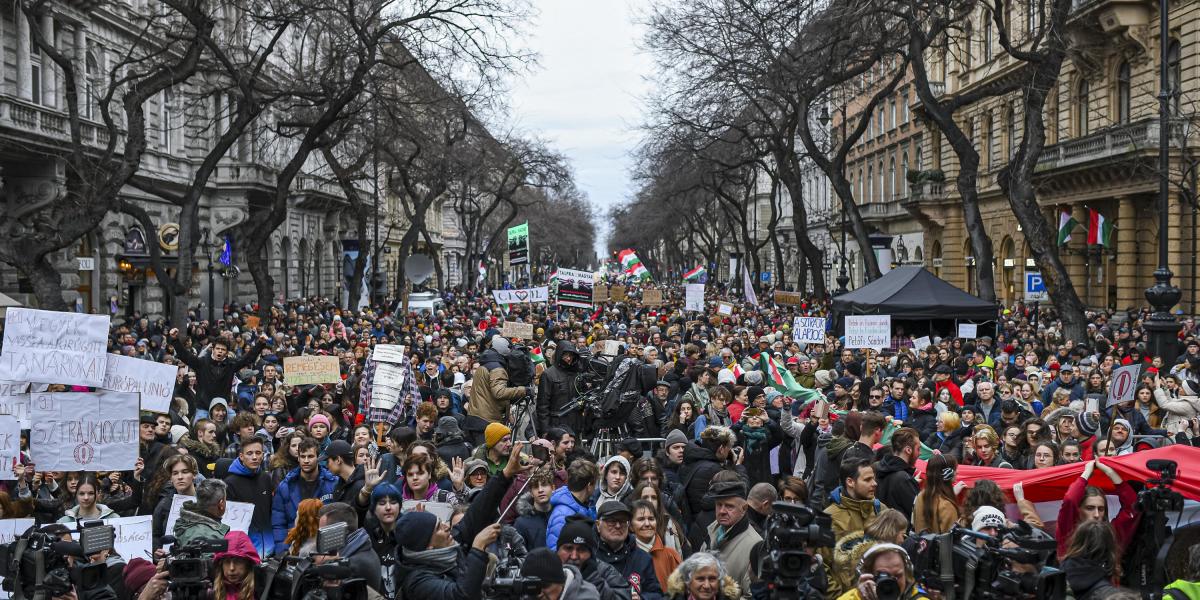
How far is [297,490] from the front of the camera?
8.34 m

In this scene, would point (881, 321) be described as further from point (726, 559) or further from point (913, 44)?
point (726, 559)

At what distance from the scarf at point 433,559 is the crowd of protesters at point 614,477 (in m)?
0.01

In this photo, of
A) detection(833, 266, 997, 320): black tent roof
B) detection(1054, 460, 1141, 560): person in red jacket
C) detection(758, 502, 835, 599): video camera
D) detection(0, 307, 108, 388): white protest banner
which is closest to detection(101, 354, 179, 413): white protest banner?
detection(0, 307, 108, 388): white protest banner

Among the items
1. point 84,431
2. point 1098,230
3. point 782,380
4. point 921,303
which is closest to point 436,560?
point 84,431

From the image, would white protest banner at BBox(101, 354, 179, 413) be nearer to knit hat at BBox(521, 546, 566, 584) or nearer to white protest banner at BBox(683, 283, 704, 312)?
knit hat at BBox(521, 546, 566, 584)

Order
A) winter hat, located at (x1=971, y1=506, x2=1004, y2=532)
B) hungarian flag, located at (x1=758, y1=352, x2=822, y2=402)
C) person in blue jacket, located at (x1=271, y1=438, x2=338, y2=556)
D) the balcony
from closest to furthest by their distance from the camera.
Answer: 1. winter hat, located at (x1=971, y1=506, x2=1004, y2=532)
2. person in blue jacket, located at (x1=271, y1=438, x2=338, y2=556)
3. hungarian flag, located at (x1=758, y1=352, x2=822, y2=402)
4. the balcony

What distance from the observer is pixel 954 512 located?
7270mm

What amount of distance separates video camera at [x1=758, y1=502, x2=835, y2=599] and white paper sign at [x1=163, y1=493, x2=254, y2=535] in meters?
3.88

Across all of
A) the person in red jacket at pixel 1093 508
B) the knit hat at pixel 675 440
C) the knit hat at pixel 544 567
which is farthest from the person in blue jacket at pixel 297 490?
the person in red jacket at pixel 1093 508

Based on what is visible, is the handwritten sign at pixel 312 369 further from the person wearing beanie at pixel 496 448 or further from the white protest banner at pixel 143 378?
the person wearing beanie at pixel 496 448

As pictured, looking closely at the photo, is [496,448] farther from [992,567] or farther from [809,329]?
[809,329]

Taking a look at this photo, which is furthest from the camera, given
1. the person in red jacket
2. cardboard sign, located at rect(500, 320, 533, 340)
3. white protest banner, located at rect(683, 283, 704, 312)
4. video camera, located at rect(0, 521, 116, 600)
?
white protest banner, located at rect(683, 283, 704, 312)

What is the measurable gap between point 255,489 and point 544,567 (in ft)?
13.1

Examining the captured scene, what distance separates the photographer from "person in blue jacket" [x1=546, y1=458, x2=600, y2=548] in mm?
6773
